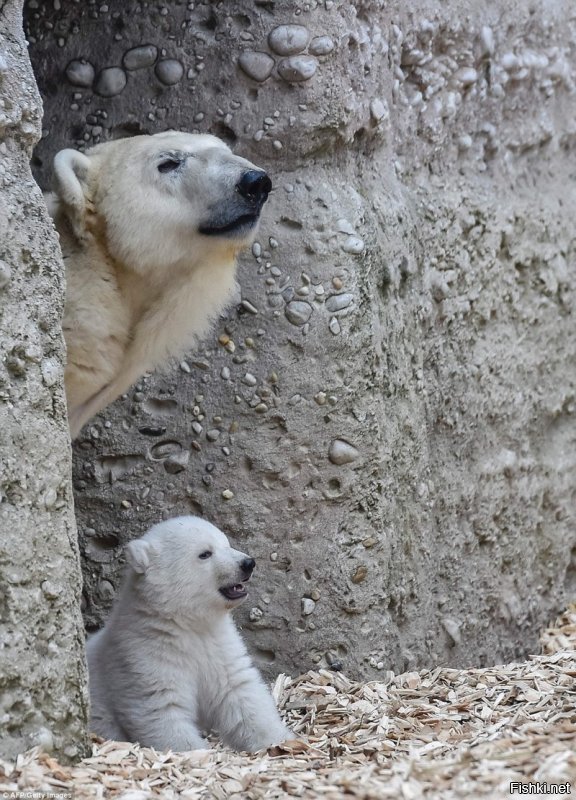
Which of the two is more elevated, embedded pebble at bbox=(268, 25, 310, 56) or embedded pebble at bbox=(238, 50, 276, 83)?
embedded pebble at bbox=(268, 25, 310, 56)

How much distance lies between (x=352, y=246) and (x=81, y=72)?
1.22 meters

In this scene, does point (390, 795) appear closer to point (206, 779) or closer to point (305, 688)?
point (206, 779)

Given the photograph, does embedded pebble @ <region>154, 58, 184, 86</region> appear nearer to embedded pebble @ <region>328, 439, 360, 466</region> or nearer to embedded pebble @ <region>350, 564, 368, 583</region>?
embedded pebble @ <region>328, 439, 360, 466</region>

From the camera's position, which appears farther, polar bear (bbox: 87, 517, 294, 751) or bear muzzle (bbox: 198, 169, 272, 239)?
bear muzzle (bbox: 198, 169, 272, 239)

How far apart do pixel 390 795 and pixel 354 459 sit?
1.75 m

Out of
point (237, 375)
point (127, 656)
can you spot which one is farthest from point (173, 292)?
point (127, 656)

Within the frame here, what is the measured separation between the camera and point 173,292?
371cm

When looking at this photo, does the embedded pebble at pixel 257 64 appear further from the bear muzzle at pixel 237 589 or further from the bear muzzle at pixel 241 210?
the bear muzzle at pixel 237 589

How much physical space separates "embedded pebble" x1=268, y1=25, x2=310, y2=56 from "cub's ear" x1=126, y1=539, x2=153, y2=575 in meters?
1.80

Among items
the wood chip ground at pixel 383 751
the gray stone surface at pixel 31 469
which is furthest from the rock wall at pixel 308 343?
the gray stone surface at pixel 31 469

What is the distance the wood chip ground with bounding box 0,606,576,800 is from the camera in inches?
101

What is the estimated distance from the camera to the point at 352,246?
4.07 m

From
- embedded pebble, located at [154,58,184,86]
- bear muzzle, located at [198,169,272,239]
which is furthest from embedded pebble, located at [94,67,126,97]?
bear muzzle, located at [198,169,272,239]

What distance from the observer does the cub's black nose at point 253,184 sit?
3512 millimetres
